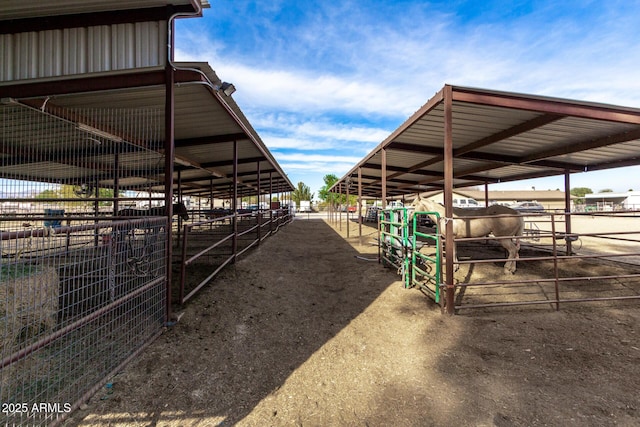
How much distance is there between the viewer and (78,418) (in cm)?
213

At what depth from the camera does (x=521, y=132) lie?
529 centimetres

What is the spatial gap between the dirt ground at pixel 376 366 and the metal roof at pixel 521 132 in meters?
2.95

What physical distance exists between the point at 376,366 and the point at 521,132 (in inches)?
193

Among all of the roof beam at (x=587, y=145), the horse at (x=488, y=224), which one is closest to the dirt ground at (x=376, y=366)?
the horse at (x=488, y=224)

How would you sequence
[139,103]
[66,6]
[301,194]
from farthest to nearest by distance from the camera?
[301,194]
[139,103]
[66,6]

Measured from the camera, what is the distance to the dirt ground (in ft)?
7.52

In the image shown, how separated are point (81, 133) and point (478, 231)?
28.6 feet

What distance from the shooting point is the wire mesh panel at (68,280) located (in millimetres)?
2021

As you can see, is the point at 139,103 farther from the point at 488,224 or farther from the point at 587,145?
the point at 587,145

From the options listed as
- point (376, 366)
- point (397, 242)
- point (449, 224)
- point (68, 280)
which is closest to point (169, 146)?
point (68, 280)

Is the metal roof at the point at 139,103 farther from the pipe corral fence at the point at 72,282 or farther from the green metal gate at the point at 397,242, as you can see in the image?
the green metal gate at the point at 397,242

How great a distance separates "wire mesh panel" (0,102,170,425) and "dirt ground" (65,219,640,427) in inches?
12.3

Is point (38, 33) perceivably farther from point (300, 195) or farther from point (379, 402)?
point (300, 195)

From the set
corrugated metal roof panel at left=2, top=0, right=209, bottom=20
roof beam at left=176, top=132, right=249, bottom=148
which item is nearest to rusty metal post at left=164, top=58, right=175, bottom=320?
corrugated metal roof panel at left=2, top=0, right=209, bottom=20
